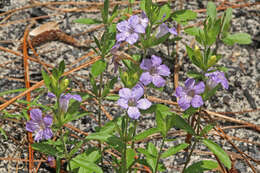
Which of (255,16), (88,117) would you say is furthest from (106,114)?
(255,16)

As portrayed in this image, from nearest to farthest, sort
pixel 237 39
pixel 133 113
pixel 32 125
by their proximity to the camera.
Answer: pixel 133 113
pixel 32 125
pixel 237 39

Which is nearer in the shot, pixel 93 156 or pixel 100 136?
pixel 100 136

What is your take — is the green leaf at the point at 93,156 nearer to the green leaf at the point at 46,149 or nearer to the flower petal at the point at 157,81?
the green leaf at the point at 46,149

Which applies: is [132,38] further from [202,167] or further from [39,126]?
[202,167]

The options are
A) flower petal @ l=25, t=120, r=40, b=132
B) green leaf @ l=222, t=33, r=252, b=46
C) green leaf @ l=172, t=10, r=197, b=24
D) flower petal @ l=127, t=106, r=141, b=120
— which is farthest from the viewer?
green leaf @ l=172, t=10, r=197, b=24

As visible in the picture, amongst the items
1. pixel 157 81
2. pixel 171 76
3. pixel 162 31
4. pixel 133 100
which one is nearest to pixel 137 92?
pixel 133 100

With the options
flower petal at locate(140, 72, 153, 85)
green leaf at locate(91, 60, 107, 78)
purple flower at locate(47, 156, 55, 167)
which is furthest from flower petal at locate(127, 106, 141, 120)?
purple flower at locate(47, 156, 55, 167)

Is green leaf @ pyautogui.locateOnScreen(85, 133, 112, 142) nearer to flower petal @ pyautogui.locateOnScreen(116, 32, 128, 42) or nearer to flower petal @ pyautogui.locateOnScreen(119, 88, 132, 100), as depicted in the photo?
flower petal @ pyautogui.locateOnScreen(119, 88, 132, 100)
